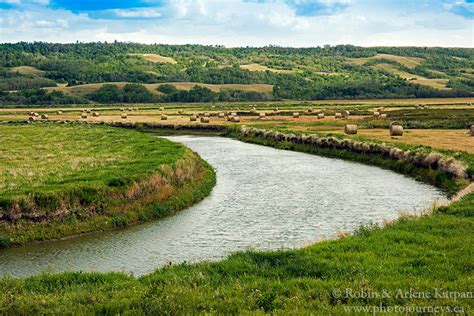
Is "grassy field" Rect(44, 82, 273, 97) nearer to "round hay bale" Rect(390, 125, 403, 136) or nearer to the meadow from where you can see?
"round hay bale" Rect(390, 125, 403, 136)

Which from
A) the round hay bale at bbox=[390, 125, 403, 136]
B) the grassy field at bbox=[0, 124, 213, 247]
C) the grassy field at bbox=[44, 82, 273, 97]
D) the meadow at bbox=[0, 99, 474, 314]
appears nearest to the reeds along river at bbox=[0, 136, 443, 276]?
the grassy field at bbox=[0, 124, 213, 247]

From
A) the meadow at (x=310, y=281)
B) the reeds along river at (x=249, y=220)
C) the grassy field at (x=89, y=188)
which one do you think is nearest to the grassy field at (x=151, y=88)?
the grassy field at (x=89, y=188)

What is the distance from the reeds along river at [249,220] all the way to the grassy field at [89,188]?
822 millimetres

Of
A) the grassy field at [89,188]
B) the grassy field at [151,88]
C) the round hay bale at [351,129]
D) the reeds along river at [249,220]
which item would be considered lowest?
the reeds along river at [249,220]

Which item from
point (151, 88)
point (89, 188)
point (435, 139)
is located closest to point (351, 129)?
point (435, 139)

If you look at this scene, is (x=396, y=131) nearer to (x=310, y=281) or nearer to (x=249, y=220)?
(x=249, y=220)

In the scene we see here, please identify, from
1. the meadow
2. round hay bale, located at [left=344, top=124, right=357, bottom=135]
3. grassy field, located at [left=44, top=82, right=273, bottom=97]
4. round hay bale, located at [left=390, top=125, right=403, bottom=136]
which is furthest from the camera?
grassy field, located at [left=44, top=82, right=273, bottom=97]

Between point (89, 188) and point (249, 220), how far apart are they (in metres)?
6.76

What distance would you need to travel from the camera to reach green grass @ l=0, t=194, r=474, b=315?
11031 mm

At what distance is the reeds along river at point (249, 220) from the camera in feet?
63.7

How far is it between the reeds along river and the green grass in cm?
355

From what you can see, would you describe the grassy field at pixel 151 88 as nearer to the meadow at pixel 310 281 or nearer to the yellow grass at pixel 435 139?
the yellow grass at pixel 435 139

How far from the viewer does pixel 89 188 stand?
81.5 feet

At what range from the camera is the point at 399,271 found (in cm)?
1278
